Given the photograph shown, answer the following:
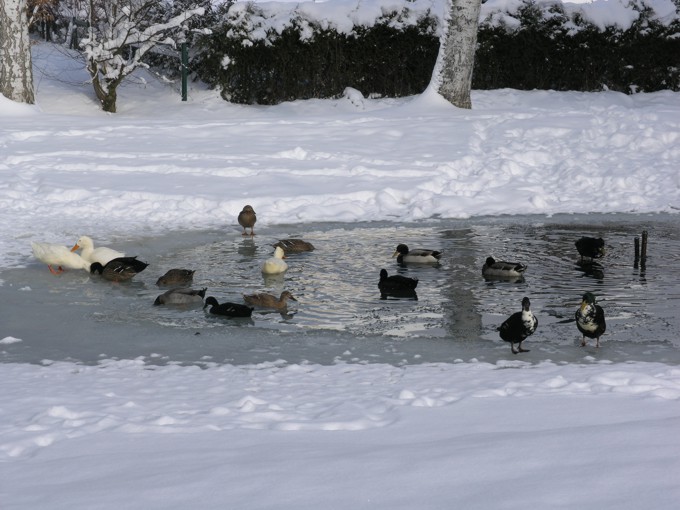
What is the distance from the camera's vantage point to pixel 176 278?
10875 millimetres

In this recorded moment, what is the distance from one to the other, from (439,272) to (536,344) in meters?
3.43

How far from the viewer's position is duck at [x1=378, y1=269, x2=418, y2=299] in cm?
1046

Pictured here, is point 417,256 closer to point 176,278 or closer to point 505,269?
point 505,269

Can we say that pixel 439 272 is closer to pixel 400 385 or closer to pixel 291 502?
pixel 400 385

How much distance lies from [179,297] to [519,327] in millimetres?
3823

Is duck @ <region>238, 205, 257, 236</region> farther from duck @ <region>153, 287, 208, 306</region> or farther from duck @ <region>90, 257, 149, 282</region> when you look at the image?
duck @ <region>153, 287, 208, 306</region>

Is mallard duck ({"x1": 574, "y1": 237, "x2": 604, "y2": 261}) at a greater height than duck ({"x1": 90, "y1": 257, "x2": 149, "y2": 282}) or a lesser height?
greater

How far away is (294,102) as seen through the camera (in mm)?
26484

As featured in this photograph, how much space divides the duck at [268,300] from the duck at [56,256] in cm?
303

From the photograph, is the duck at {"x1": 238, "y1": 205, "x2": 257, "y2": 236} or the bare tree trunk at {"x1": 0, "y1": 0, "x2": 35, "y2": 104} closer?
the duck at {"x1": 238, "y1": 205, "x2": 257, "y2": 236}

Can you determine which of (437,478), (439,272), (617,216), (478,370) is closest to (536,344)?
(478,370)

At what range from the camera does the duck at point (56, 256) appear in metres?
11.8

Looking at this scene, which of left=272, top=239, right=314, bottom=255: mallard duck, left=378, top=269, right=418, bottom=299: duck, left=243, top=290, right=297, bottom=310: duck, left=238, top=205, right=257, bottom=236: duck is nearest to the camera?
left=243, top=290, right=297, bottom=310: duck

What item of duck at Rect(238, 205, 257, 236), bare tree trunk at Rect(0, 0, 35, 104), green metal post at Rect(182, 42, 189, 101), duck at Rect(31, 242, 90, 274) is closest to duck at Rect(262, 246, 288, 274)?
duck at Rect(31, 242, 90, 274)
